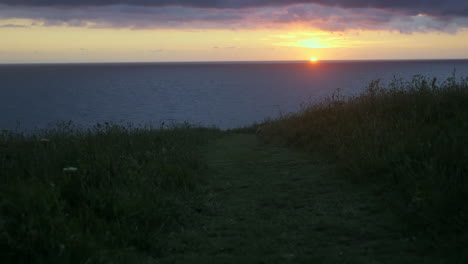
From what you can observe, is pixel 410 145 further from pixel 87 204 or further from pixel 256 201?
pixel 87 204

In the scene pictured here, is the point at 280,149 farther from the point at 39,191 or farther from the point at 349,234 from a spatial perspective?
the point at 39,191

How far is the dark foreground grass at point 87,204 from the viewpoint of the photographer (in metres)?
3.90

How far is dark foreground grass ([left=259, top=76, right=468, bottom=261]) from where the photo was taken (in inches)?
181

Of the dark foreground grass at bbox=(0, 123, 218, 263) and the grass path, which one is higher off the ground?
the dark foreground grass at bbox=(0, 123, 218, 263)

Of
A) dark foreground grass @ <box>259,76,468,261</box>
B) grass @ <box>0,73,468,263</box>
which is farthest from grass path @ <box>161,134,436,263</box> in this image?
dark foreground grass @ <box>259,76,468,261</box>

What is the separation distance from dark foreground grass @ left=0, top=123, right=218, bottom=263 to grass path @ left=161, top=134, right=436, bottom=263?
1.36 feet

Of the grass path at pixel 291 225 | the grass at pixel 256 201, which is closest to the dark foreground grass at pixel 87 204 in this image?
the grass at pixel 256 201

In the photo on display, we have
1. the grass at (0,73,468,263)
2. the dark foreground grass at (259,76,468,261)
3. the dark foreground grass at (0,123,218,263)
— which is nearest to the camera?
the dark foreground grass at (0,123,218,263)

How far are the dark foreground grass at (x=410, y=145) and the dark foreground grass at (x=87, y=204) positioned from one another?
305 centimetres

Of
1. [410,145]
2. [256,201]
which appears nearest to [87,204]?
[256,201]

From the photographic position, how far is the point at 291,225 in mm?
4965

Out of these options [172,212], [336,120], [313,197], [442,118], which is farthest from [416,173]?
[336,120]

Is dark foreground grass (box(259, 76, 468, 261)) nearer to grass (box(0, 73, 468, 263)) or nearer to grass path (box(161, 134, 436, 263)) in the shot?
grass (box(0, 73, 468, 263))

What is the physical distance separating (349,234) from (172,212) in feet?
7.74
